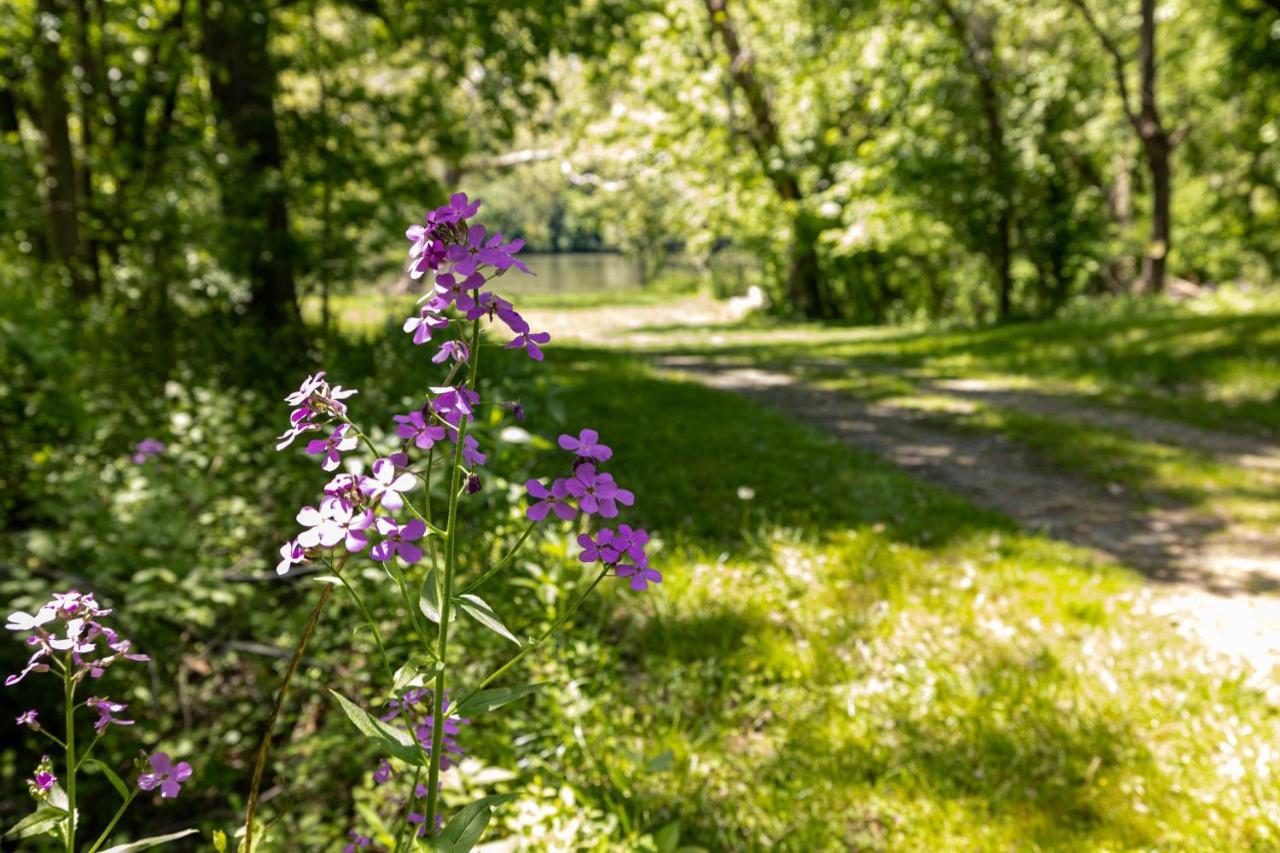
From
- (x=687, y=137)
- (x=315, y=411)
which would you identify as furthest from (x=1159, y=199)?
(x=315, y=411)

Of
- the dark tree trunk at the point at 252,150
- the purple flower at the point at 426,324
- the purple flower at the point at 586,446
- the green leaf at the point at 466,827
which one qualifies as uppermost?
the dark tree trunk at the point at 252,150

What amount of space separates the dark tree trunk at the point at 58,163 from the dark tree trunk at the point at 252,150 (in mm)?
1261

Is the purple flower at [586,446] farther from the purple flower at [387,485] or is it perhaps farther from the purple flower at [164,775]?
the purple flower at [164,775]

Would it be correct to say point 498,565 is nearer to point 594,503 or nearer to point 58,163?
point 594,503

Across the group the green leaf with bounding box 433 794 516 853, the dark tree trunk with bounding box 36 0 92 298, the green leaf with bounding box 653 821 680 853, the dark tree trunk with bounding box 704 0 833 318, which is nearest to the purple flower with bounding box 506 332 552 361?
the green leaf with bounding box 433 794 516 853

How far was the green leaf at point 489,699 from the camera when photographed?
1.22 m

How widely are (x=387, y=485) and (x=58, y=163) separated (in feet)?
26.8

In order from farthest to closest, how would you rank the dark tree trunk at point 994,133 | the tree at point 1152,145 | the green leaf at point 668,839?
the dark tree trunk at point 994,133 → the tree at point 1152,145 → the green leaf at point 668,839

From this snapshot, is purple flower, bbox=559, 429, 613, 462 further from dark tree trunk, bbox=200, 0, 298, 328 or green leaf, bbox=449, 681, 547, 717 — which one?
dark tree trunk, bbox=200, 0, 298, 328

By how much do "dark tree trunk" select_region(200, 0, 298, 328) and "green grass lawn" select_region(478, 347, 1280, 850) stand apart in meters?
4.22

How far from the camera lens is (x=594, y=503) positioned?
1306 millimetres

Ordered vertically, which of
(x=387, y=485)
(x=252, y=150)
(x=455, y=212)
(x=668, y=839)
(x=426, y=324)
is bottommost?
(x=668, y=839)

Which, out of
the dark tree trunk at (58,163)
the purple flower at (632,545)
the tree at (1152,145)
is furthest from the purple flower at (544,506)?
the tree at (1152,145)

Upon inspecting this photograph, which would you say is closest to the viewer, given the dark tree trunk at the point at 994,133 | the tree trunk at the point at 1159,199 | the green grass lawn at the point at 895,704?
the green grass lawn at the point at 895,704
